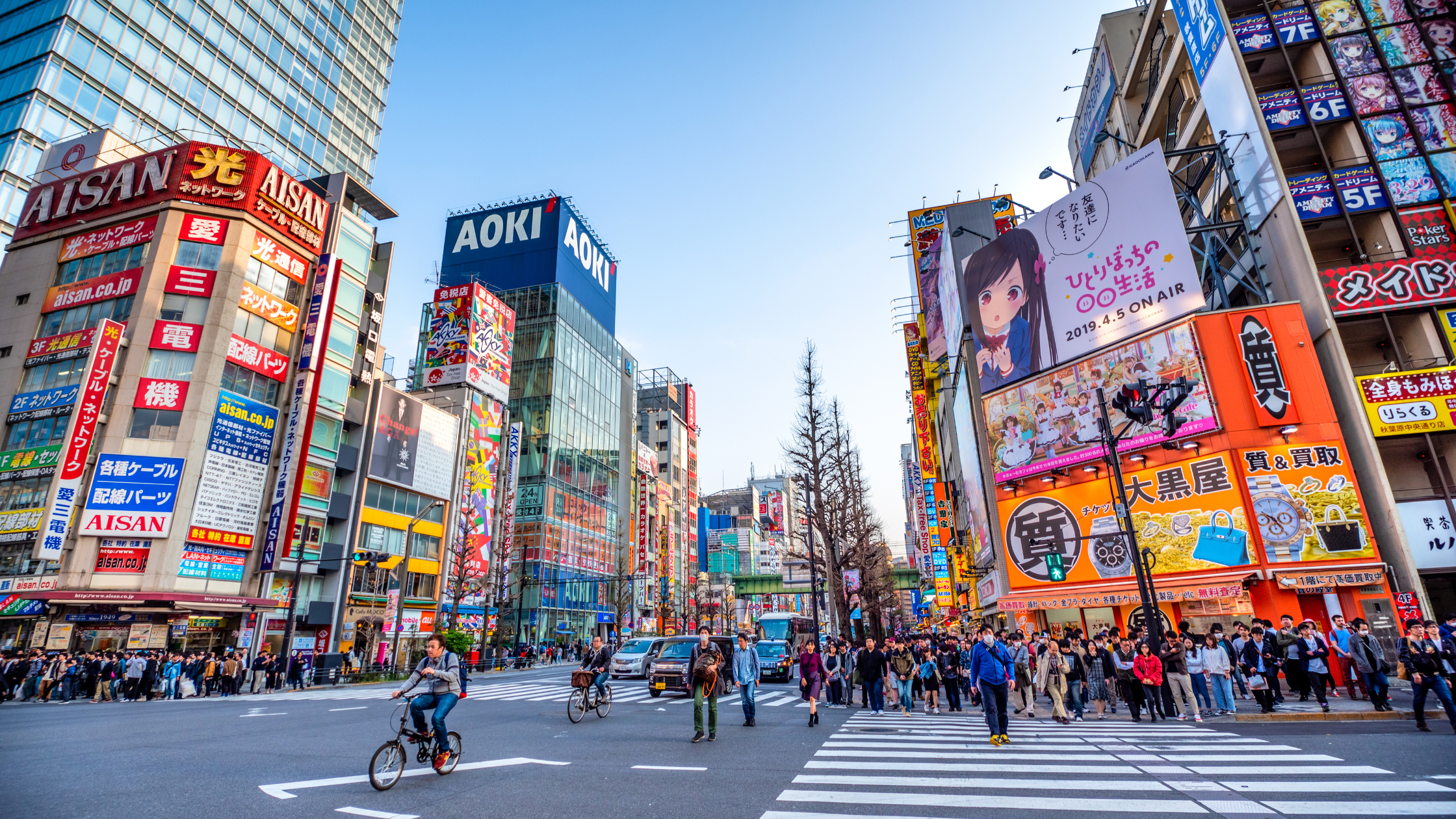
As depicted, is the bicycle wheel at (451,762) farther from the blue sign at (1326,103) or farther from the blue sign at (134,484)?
the blue sign at (1326,103)

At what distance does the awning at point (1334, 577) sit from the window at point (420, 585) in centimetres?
4315

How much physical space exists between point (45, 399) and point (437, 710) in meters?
35.0

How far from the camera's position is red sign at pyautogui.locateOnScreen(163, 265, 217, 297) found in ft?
103

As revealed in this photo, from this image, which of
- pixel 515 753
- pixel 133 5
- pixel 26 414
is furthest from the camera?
pixel 133 5

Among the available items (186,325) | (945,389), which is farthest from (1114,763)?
(945,389)

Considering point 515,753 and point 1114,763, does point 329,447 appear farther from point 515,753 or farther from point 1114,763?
point 1114,763

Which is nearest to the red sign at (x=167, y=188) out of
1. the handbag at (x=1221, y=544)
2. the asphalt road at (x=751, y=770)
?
the asphalt road at (x=751, y=770)

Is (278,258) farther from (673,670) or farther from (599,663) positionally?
(599,663)

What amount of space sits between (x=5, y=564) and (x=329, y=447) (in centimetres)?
1316

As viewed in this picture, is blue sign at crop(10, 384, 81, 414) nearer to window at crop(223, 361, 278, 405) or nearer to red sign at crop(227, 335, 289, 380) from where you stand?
window at crop(223, 361, 278, 405)

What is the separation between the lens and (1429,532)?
67.9 feet

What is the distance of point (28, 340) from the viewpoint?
31.8m

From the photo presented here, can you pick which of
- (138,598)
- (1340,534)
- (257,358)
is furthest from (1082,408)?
(138,598)

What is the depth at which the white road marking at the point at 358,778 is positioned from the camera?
701 cm
